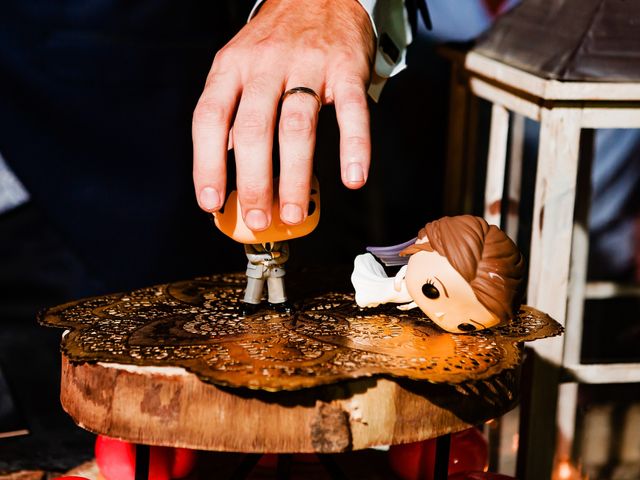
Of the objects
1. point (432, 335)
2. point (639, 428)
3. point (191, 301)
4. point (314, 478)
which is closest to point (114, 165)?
point (191, 301)

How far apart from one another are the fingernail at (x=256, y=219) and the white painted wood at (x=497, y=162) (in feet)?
2.27

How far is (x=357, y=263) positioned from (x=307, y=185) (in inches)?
7.7

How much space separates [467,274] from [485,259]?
1.2 inches

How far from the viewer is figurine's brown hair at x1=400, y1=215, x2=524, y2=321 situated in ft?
3.45

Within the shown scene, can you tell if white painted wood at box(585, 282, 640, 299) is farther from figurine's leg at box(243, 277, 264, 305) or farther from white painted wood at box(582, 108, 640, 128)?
figurine's leg at box(243, 277, 264, 305)

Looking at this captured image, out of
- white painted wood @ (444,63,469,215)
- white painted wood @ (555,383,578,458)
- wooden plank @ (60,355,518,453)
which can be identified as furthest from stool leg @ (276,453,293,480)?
white painted wood @ (444,63,469,215)

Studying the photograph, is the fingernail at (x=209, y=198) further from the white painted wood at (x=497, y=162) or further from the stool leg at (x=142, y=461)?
the white painted wood at (x=497, y=162)

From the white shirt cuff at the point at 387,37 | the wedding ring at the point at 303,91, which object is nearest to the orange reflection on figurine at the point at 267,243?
the wedding ring at the point at 303,91

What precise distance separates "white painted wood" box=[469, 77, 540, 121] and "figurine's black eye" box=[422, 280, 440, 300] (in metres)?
0.48

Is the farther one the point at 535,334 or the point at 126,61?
the point at 126,61

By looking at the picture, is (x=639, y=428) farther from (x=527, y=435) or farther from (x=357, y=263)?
(x=357, y=263)

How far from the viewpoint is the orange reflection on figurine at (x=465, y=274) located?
105 cm

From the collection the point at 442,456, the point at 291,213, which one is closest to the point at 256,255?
the point at 291,213

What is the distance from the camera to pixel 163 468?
1.31m
